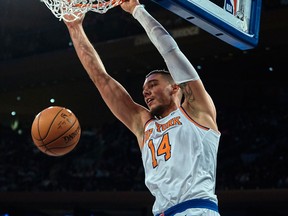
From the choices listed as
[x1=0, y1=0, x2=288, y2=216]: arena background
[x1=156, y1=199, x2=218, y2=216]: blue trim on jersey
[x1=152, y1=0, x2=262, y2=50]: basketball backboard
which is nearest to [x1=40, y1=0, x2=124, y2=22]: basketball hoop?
[x1=152, y1=0, x2=262, y2=50]: basketball backboard

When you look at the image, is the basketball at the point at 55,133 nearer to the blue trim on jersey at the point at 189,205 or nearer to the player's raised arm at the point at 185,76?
the player's raised arm at the point at 185,76

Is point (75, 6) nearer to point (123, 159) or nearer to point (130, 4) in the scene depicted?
point (130, 4)

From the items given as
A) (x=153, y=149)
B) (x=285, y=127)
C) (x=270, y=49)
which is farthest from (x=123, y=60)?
(x=153, y=149)

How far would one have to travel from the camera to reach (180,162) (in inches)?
103

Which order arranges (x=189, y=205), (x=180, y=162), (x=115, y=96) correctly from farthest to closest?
(x=115, y=96) < (x=180, y=162) < (x=189, y=205)

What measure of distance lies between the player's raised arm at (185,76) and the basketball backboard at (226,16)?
22 centimetres

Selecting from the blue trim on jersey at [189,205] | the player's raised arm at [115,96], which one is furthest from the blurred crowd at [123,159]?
the blue trim on jersey at [189,205]

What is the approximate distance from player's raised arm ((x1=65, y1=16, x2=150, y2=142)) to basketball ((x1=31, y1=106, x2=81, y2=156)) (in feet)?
2.71

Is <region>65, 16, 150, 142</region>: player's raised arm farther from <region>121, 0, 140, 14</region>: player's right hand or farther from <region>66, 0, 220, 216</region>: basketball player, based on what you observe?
<region>121, 0, 140, 14</region>: player's right hand

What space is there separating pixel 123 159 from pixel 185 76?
8964 millimetres

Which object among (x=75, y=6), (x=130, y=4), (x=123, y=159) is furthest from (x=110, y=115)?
(x=130, y=4)

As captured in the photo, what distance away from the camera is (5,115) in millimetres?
16328

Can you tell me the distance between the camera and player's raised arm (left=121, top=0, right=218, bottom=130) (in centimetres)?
262

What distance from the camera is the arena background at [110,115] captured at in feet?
31.4
